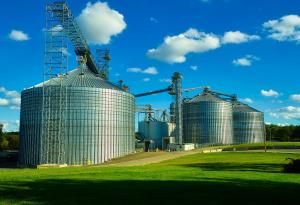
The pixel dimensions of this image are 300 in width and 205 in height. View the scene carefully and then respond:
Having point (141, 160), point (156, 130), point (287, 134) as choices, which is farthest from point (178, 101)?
point (287, 134)

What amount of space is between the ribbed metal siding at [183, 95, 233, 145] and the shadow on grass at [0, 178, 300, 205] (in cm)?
13054

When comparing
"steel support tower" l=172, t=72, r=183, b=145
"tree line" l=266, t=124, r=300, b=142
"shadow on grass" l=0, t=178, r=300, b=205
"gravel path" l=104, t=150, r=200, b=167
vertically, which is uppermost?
"steel support tower" l=172, t=72, r=183, b=145

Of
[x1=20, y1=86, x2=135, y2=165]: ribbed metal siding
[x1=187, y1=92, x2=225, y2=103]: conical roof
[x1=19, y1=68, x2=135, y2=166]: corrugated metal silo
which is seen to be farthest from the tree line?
[x1=19, y1=68, x2=135, y2=166]: corrugated metal silo

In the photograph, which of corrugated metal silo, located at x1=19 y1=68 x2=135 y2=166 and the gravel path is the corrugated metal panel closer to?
corrugated metal silo, located at x1=19 y1=68 x2=135 y2=166

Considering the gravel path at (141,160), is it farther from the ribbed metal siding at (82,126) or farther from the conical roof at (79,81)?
the conical roof at (79,81)

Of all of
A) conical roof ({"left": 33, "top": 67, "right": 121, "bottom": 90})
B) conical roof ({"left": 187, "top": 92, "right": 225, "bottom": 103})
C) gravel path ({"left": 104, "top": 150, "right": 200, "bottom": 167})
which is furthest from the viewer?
conical roof ({"left": 187, "top": 92, "right": 225, "bottom": 103})

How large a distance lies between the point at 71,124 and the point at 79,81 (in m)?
12.5

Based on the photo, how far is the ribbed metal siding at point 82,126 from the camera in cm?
9900

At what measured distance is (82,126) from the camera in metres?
100

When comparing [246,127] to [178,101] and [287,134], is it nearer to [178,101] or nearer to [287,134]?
[287,134]

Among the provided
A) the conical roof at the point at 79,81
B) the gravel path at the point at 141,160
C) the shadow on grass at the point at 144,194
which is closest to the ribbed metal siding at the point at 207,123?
the conical roof at the point at 79,81

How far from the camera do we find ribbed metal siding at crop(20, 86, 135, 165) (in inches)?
3898

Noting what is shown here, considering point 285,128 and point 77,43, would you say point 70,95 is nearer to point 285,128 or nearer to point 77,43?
point 77,43

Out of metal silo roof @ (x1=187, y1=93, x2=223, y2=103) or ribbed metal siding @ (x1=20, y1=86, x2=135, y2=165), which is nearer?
ribbed metal siding @ (x1=20, y1=86, x2=135, y2=165)
